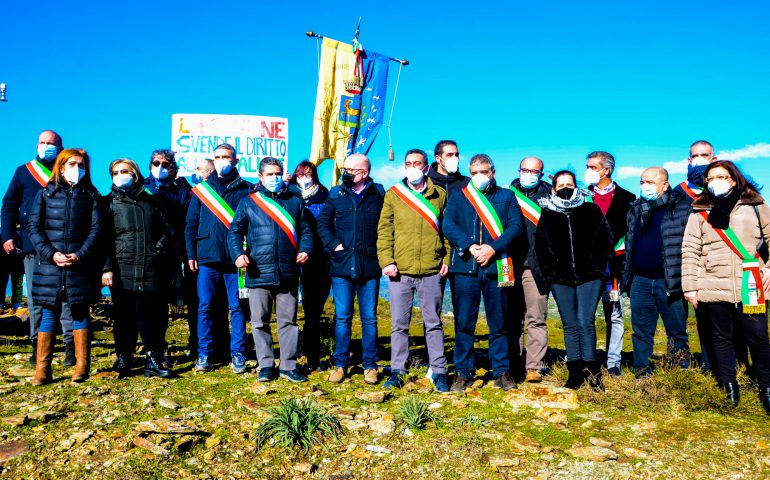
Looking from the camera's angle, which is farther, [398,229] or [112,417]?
[398,229]

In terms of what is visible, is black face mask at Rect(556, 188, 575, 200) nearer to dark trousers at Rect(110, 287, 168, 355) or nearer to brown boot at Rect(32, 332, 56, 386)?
dark trousers at Rect(110, 287, 168, 355)

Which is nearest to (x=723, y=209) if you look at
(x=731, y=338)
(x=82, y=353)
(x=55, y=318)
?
(x=731, y=338)

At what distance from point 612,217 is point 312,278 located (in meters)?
3.49

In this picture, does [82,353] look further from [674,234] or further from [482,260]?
[674,234]

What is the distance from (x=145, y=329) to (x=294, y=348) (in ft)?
5.19

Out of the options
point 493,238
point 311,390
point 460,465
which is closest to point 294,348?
point 311,390

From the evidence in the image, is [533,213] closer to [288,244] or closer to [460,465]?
[288,244]

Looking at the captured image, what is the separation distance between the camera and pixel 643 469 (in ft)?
13.4

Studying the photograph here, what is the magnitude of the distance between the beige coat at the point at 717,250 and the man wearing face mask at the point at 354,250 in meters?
2.99

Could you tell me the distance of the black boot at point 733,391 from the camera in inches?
Answer: 211

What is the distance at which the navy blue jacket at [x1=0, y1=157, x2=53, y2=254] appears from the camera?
688 centimetres

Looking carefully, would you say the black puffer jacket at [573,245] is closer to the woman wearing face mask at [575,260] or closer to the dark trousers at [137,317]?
the woman wearing face mask at [575,260]

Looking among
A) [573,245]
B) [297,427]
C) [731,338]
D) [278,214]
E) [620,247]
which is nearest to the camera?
[297,427]

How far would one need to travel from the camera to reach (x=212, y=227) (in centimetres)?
682
